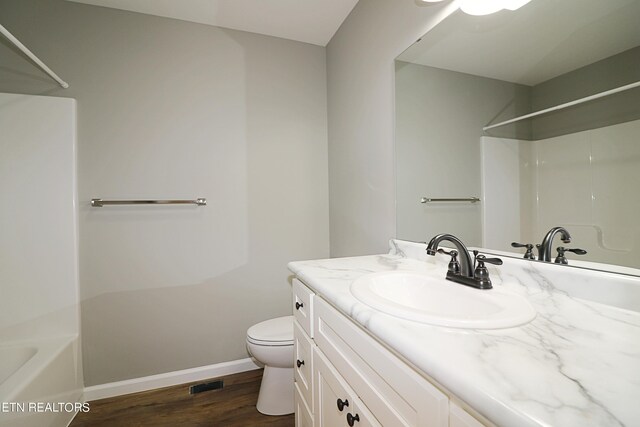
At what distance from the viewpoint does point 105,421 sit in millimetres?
1536

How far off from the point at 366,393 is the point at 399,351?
23 centimetres

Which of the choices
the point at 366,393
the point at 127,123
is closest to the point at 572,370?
the point at 366,393

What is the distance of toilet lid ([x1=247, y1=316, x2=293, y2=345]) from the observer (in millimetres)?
1518

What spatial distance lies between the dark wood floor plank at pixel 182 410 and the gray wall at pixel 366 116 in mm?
1085

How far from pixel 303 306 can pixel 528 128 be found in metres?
1.01

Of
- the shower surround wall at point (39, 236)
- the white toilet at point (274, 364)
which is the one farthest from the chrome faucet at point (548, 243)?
the shower surround wall at point (39, 236)

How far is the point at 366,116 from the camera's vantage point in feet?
5.49

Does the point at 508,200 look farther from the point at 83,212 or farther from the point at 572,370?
the point at 83,212

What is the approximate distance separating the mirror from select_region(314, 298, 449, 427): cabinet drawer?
60 centimetres

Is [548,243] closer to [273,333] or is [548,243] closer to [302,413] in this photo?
[302,413]

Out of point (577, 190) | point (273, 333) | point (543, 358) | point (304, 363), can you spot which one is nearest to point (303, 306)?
point (304, 363)

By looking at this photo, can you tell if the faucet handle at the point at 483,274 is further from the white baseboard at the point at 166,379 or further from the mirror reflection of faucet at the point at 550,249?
the white baseboard at the point at 166,379

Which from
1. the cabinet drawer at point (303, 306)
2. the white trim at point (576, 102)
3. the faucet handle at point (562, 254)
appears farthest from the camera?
the cabinet drawer at point (303, 306)

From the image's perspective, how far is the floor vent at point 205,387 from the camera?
1.79 m
